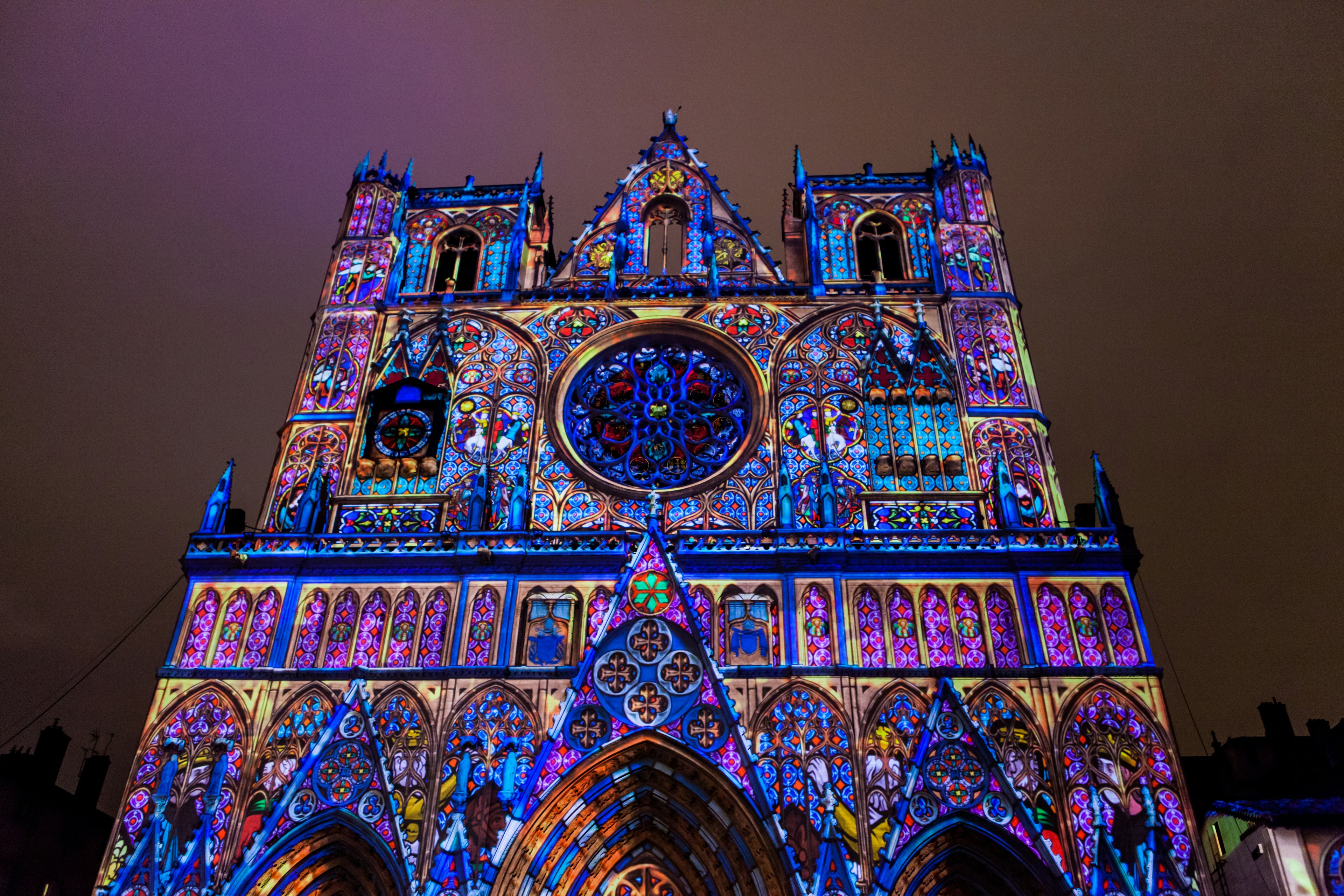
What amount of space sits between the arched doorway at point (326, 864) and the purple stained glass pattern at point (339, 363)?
8006 millimetres

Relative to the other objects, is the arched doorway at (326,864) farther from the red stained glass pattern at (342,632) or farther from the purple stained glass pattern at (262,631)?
the purple stained glass pattern at (262,631)

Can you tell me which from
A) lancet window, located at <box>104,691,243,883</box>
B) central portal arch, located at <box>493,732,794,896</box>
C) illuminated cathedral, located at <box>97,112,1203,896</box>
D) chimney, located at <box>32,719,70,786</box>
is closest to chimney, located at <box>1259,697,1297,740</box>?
illuminated cathedral, located at <box>97,112,1203,896</box>

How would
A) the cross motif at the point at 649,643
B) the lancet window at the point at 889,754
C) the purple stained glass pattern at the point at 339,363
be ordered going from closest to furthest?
the lancet window at the point at 889,754 < the cross motif at the point at 649,643 < the purple stained glass pattern at the point at 339,363

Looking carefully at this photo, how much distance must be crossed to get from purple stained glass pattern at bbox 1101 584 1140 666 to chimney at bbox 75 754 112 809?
24592 millimetres

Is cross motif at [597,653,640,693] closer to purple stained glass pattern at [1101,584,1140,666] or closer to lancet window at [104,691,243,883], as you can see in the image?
lancet window at [104,691,243,883]

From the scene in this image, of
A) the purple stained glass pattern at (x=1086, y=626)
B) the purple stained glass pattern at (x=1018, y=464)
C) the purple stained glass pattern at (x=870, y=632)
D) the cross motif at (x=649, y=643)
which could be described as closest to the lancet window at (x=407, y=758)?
the cross motif at (x=649, y=643)

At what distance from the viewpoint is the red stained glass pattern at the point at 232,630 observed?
56.4 ft

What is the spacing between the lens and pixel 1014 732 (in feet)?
52.4

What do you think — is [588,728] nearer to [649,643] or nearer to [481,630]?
[649,643]

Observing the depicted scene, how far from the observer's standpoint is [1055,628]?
55.3 ft

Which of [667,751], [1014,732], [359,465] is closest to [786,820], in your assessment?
[667,751]

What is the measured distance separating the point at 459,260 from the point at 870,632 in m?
12.3

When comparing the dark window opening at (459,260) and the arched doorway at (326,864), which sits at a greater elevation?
the dark window opening at (459,260)

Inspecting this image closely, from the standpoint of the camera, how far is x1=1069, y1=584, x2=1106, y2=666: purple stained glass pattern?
16.5 metres
